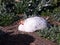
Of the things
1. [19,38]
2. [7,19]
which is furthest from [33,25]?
[7,19]

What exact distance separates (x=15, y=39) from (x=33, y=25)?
592 mm

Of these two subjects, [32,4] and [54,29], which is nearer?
Answer: [54,29]

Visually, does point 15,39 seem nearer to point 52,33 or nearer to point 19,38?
point 19,38

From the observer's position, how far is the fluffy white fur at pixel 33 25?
19.3 feet

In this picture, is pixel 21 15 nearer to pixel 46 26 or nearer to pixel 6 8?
pixel 6 8

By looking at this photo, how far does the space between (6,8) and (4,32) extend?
4.16 ft

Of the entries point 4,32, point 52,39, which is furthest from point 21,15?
point 52,39

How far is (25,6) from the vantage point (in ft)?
22.6

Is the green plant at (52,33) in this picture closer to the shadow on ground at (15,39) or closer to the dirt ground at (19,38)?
the dirt ground at (19,38)

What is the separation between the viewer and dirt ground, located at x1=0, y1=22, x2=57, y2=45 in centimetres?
Answer: 543

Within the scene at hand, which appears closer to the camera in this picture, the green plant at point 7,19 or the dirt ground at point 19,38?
the dirt ground at point 19,38

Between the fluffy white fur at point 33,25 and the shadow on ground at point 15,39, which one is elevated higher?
the fluffy white fur at point 33,25

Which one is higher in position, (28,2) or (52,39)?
(28,2)

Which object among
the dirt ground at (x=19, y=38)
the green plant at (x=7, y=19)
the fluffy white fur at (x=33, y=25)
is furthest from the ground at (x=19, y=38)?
the green plant at (x=7, y=19)
